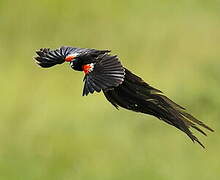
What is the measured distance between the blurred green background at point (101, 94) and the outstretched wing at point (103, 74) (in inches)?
115

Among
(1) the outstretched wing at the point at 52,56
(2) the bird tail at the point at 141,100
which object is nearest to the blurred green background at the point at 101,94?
(1) the outstretched wing at the point at 52,56

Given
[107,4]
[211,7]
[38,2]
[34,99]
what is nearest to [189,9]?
[211,7]

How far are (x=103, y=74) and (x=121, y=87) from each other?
0.19ft

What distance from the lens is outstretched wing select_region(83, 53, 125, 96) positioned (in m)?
2.08

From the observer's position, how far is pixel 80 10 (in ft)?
23.3

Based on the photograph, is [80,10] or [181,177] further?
[80,10]

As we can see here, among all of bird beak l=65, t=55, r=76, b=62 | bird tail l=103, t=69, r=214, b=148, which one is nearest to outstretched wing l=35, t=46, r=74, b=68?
bird beak l=65, t=55, r=76, b=62

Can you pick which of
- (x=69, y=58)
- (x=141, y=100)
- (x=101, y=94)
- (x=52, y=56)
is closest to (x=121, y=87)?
(x=141, y=100)

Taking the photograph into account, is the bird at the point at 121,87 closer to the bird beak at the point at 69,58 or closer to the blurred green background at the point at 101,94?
the bird beak at the point at 69,58

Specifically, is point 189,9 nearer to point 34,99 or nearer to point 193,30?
point 193,30

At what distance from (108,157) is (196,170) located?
1.74 ft

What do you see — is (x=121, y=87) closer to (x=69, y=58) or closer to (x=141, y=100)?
(x=141, y=100)

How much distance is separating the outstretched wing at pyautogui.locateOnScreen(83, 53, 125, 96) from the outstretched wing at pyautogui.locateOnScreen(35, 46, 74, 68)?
5.5 inches

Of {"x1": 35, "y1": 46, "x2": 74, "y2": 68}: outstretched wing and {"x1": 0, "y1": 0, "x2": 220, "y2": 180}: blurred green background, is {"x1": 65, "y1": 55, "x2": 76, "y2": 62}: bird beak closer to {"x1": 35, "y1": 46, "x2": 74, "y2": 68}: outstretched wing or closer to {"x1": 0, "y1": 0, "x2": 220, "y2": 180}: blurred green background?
{"x1": 35, "y1": 46, "x2": 74, "y2": 68}: outstretched wing
